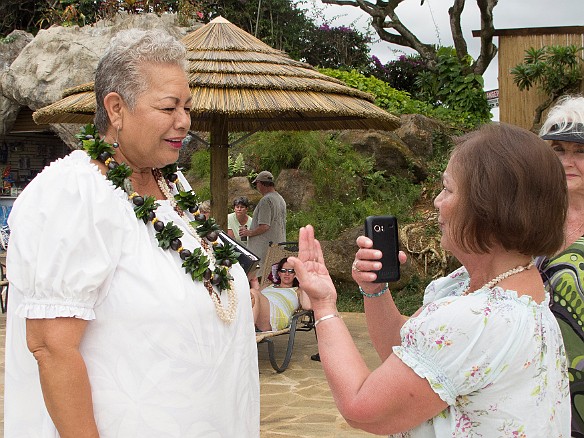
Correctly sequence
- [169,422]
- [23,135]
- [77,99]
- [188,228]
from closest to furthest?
[169,422] → [188,228] → [77,99] → [23,135]

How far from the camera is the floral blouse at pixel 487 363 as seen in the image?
155 cm

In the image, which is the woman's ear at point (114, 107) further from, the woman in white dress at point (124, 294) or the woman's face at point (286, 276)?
the woman's face at point (286, 276)

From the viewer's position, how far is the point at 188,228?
2.24 meters

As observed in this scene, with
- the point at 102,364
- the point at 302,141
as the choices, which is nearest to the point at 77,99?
the point at 102,364

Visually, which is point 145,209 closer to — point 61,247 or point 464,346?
point 61,247

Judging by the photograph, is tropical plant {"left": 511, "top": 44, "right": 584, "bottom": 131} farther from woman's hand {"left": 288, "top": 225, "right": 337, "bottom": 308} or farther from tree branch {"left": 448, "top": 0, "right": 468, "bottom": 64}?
woman's hand {"left": 288, "top": 225, "right": 337, "bottom": 308}

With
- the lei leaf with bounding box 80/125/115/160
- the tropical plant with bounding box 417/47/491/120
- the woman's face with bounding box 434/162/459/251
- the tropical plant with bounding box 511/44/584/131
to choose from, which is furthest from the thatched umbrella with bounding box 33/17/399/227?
the tropical plant with bounding box 417/47/491/120

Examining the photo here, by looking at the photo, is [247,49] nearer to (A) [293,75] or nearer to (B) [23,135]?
(A) [293,75]

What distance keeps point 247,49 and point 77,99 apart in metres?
1.50

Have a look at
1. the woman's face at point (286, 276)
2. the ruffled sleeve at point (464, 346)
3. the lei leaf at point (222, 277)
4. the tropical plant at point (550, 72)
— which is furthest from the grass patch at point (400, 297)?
the ruffled sleeve at point (464, 346)

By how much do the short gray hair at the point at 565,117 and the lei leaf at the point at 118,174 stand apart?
50.1 inches

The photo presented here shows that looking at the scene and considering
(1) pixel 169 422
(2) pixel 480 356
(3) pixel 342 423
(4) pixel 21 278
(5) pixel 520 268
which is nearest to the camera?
(2) pixel 480 356

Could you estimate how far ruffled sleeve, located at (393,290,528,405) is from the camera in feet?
5.06

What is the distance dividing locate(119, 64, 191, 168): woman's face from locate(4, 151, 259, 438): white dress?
15cm
